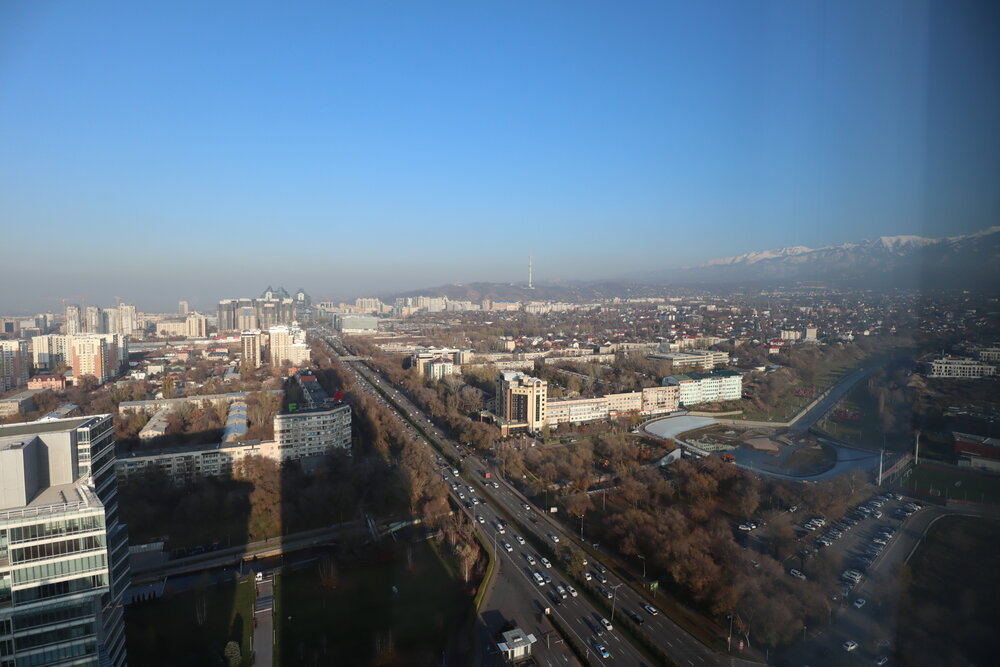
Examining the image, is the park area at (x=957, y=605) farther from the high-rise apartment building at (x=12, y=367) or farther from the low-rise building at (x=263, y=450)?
the high-rise apartment building at (x=12, y=367)

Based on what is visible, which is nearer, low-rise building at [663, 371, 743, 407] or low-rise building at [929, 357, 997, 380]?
low-rise building at [929, 357, 997, 380]

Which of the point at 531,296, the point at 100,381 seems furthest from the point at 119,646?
the point at 531,296

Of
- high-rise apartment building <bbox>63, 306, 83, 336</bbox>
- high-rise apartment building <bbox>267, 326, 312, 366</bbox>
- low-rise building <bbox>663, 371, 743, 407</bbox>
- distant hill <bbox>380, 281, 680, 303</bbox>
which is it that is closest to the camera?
low-rise building <bbox>663, 371, 743, 407</bbox>

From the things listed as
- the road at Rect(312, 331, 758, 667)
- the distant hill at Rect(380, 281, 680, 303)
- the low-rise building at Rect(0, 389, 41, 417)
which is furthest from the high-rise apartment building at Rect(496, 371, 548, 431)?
the distant hill at Rect(380, 281, 680, 303)

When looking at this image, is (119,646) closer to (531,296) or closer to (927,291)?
(927,291)

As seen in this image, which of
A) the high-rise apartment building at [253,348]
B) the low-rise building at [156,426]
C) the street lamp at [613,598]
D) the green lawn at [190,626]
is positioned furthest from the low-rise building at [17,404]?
the street lamp at [613,598]

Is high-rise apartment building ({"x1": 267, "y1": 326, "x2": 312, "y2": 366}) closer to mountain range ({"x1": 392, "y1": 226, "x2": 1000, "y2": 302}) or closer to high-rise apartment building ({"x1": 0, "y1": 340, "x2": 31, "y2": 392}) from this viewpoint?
high-rise apartment building ({"x1": 0, "y1": 340, "x2": 31, "y2": 392})

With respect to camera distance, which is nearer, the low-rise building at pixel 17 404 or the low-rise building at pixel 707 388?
the low-rise building at pixel 17 404
